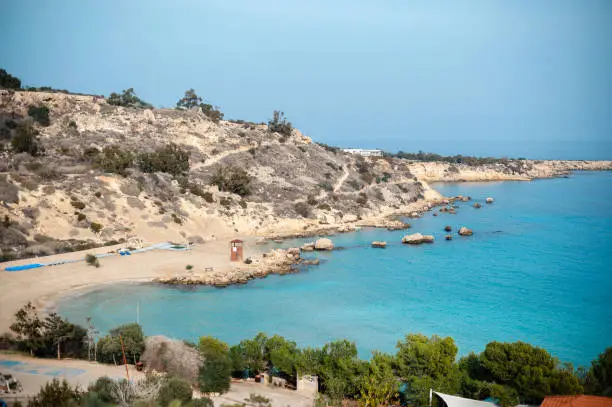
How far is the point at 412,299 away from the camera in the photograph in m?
28.2

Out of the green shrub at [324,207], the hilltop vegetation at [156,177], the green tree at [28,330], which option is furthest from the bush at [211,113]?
the green tree at [28,330]

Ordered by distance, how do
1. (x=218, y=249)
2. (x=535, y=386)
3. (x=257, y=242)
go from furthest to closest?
(x=257, y=242) < (x=218, y=249) < (x=535, y=386)

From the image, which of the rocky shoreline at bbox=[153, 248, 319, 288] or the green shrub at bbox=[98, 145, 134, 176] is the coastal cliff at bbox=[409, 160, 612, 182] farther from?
the rocky shoreline at bbox=[153, 248, 319, 288]

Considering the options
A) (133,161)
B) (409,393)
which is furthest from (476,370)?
(133,161)

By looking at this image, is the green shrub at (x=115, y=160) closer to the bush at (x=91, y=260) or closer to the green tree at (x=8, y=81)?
the bush at (x=91, y=260)

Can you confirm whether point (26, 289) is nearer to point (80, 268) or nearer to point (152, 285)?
point (80, 268)

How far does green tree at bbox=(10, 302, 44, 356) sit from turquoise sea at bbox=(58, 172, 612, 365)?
7.52 ft

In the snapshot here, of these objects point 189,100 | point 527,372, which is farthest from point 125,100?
point 527,372

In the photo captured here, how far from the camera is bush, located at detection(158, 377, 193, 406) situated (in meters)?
12.6

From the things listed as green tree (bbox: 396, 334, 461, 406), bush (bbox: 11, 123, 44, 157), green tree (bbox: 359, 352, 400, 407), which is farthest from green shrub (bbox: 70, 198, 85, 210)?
green tree (bbox: 396, 334, 461, 406)

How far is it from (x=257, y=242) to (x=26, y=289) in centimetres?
1706

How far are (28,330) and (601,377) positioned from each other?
1936cm

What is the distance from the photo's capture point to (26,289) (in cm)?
2547

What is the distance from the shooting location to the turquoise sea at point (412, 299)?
75.6ft
